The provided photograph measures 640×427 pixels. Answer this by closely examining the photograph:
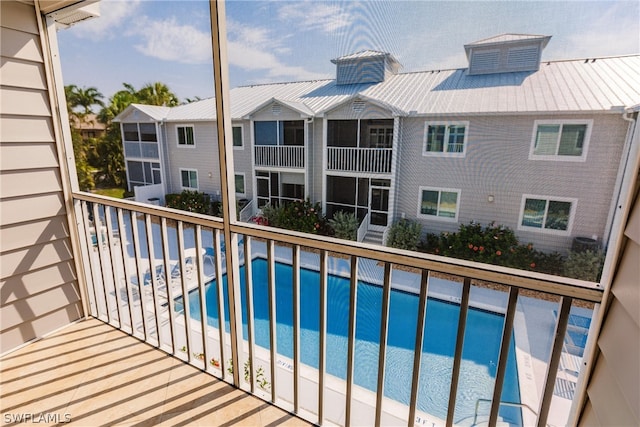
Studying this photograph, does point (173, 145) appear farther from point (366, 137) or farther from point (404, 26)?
point (404, 26)

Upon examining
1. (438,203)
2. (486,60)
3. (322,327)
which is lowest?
(322,327)

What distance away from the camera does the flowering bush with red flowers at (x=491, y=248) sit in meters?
1.15

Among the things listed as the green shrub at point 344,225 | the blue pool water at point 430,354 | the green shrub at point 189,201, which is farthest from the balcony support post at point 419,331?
the green shrub at point 189,201

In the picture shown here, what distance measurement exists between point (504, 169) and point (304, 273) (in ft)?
6.14

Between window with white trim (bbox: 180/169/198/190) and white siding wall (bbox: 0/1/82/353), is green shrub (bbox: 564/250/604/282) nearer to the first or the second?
window with white trim (bbox: 180/169/198/190)

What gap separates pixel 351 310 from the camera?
4.76 ft

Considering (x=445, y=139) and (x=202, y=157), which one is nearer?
(x=445, y=139)

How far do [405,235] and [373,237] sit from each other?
146 millimetres

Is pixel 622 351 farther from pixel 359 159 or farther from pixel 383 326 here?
pixel 359 159

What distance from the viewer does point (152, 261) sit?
2.13 m

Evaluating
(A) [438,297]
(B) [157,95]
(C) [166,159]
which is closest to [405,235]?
(A) [438,297]

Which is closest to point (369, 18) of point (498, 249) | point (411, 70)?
point (411, 70)
